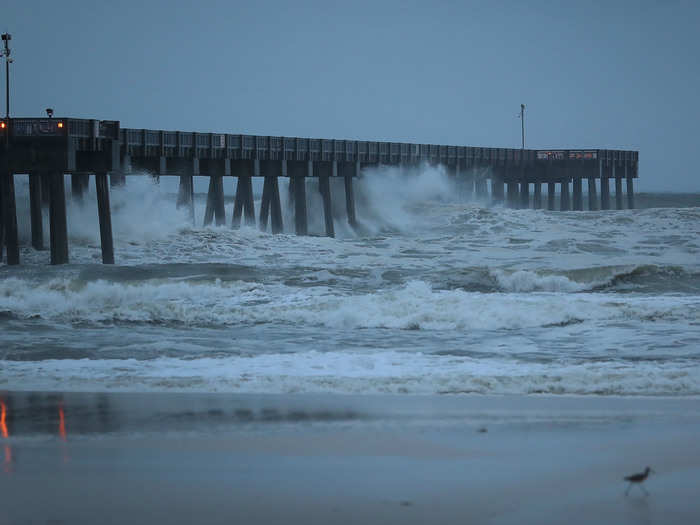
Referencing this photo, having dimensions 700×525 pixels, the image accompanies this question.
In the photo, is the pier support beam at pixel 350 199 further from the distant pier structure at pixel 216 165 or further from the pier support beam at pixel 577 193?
the pier support beam at pixel 577 193

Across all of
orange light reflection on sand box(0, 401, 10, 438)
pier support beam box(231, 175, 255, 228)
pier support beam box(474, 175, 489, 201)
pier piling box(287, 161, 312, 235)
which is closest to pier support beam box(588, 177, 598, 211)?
pier support beam box(474, 175, 489, 201)

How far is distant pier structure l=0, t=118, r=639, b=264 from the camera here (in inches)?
1121

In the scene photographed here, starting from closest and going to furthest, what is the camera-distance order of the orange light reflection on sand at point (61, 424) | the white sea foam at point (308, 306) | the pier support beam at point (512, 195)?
the orange light reflection on sand at point (61, 424) < the white sea foam at point (308, 306) < the pier support beam at point (512, 195)

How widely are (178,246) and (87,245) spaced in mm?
3466

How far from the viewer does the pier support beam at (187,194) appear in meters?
40.6

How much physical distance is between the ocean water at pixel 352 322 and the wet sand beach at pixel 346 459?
1.02m

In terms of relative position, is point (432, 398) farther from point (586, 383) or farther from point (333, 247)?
point (333, 247)

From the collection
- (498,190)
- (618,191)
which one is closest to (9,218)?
(498,190)

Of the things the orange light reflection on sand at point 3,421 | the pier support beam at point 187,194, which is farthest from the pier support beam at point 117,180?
the orange light reflection on sand at point 3,421

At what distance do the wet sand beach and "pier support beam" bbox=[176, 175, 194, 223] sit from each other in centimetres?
3106

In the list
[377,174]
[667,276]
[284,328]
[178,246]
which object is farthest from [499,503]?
[377,174]

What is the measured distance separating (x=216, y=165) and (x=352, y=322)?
2455cm

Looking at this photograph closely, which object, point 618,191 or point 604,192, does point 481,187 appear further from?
point 618,191

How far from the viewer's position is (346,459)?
736 centimetres
